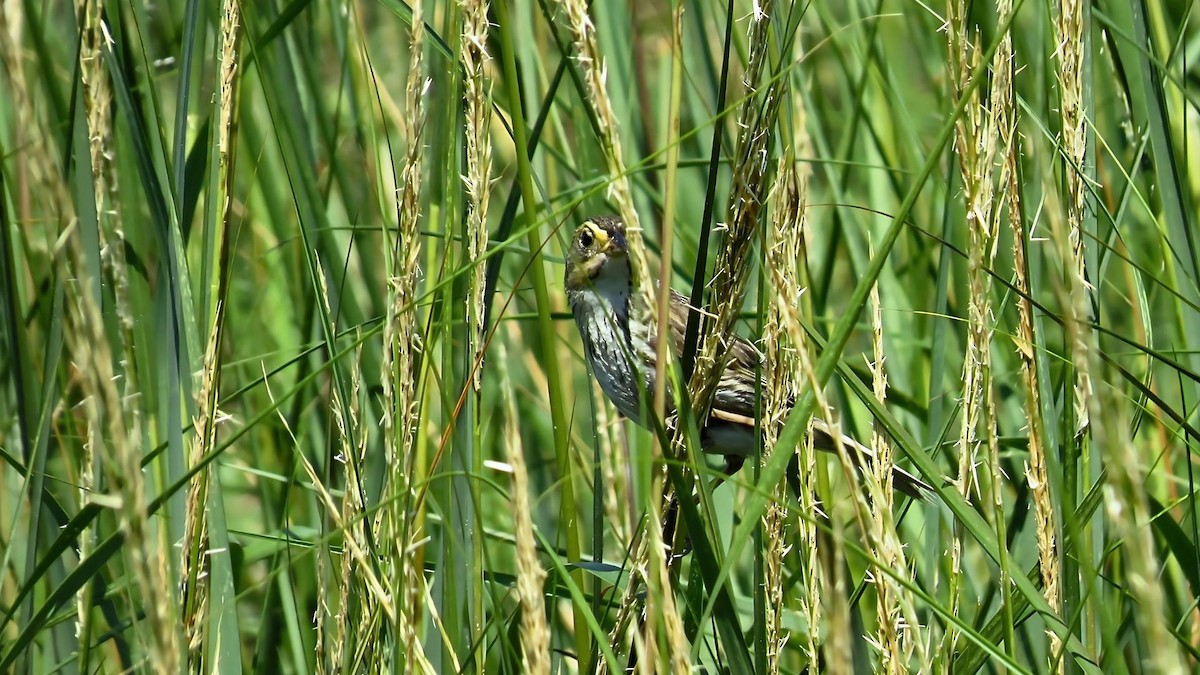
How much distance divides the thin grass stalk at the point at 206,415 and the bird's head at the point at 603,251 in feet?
4.04

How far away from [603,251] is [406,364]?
1.53 meters

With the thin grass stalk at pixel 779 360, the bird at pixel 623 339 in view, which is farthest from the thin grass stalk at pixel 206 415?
the bird at pixel 623 339

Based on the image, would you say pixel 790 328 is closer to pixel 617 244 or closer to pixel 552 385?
pixel 552 385

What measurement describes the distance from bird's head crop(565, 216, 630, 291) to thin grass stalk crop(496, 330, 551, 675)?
1.63 m

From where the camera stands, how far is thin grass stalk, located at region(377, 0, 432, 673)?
1318 mm

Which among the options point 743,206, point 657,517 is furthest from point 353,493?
point 743,206

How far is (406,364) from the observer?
1.40m

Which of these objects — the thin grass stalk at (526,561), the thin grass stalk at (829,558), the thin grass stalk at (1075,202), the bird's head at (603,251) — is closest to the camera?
the thin grass stalk at (829,558)

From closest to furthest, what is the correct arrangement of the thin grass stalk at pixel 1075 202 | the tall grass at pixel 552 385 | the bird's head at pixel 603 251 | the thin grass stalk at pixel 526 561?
the thin grass stalk at pixel 526 561, the tall grass at pixel 552 385, the thin grass stalk at pixel 1075 202, the bird's head at pixel 603 251

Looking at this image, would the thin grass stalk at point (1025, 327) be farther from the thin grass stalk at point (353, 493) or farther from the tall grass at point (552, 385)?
the thin grass stalk at point (353, 493)

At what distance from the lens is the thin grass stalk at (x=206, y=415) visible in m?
1.44

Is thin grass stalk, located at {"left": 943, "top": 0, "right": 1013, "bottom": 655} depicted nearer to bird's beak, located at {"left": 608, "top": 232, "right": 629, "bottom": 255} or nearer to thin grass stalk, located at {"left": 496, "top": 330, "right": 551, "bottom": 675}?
thin grass stalk, located at {"left": 496, "top": 330, "right": 551, "bottom": 675}

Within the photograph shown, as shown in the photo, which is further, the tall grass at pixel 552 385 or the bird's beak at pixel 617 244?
the bird's beak at pixel 617 244

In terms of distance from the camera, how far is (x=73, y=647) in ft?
5.77
